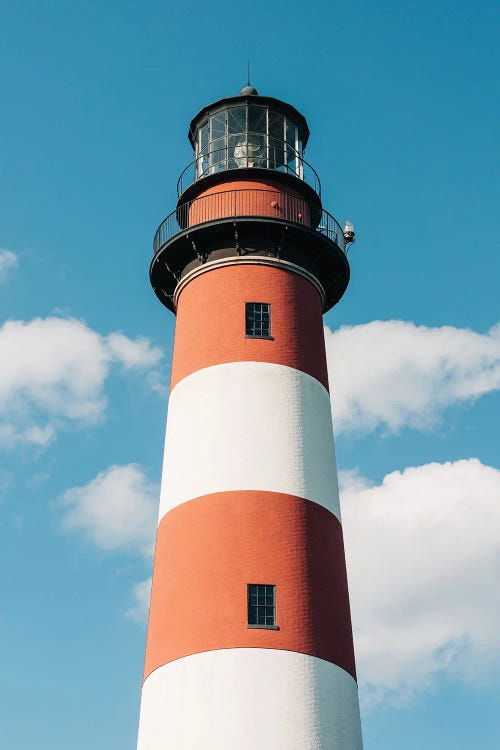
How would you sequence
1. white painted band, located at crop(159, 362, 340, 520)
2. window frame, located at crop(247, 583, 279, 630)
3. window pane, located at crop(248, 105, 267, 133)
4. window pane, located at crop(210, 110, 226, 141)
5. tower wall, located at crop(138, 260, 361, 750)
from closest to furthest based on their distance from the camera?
tower wall, located at crop(138, 260, 361, 750), window frame, located at crop(247, 583, 279, 630), white painted band, located at crop(159, 362, 340, 520), window pane, located at crop(248, 105, 267, 133), window pane, located at crop(210, 110, 226, 141)

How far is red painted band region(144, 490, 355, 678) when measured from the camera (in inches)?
820

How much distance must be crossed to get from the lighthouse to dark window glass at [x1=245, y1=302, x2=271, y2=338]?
0.04 m

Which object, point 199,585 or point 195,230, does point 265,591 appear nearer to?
point 199,585

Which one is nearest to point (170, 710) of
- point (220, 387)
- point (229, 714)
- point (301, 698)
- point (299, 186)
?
point (229, 714)

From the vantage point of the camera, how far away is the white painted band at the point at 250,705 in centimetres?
1970

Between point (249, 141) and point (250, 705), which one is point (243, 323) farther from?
point (250, 705)

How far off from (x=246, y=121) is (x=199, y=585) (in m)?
12.8

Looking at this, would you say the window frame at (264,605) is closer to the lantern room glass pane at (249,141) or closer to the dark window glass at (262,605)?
the dark window glass at (262,605)

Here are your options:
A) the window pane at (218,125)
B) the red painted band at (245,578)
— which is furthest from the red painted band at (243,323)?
the window pane at (218,125)

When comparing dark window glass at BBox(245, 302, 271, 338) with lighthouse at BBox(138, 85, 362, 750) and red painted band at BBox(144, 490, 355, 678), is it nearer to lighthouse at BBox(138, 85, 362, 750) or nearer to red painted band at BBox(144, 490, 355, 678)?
lighthouse at BBox(138, 85, 362, 750)

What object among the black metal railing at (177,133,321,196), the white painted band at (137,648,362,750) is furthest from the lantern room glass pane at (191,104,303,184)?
the white painted band at (137,648,362,750)

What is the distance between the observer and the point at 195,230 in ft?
82.6

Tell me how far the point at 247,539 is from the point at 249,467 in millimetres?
1690

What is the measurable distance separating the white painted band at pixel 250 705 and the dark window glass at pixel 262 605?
0.66 m
